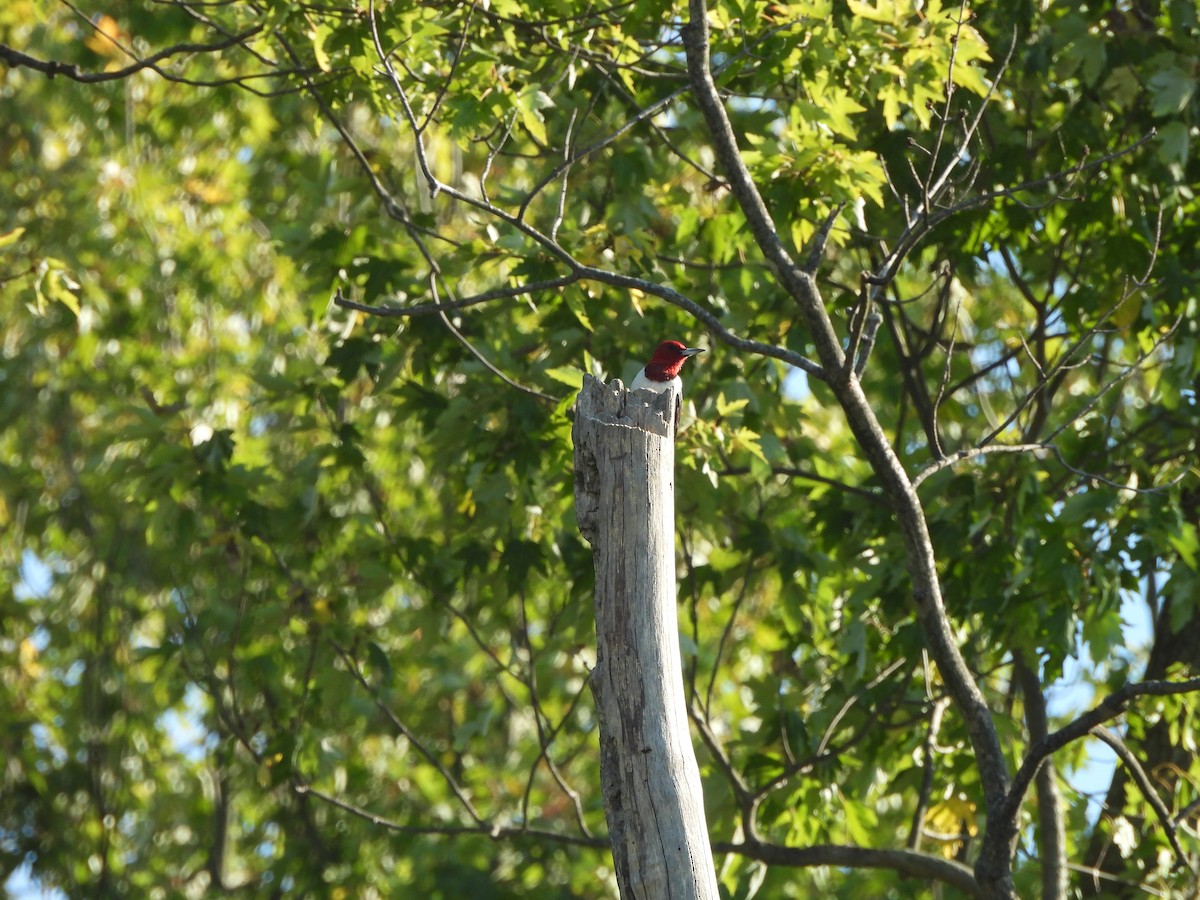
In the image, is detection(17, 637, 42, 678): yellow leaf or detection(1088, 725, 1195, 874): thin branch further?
detection(17, 637, 42, 678): yellow leaf

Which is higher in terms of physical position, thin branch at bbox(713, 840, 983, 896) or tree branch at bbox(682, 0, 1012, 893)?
tree branch at bbox(682, 0, 1012, 893)

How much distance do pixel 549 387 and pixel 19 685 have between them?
26.5ft

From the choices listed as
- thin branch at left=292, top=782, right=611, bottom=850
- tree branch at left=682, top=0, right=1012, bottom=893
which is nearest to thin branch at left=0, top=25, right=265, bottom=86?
tree branch at left=682, top=0, right=1012, bottom=893

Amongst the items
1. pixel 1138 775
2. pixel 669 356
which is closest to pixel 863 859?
pixel 1138 775

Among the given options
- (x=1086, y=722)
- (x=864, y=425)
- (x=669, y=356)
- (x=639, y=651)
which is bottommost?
(x=639, y=651)

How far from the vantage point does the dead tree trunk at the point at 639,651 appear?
3.01m

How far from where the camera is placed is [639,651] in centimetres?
313

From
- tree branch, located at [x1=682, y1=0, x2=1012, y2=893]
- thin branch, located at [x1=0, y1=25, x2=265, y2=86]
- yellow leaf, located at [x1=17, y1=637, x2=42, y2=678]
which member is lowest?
tree branch, located at [x1=682, y1=0, x2=1012, y2=893]

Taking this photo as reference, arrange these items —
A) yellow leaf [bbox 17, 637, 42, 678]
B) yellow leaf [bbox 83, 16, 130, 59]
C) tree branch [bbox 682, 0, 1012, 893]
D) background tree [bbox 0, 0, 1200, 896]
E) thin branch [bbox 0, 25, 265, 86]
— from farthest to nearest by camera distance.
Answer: yellow leaf [bbox 17, 637, 42, 678] → yellow leaf [bbox 83, 16, 130, 59] → thin branch [bbox 0, 25, 265, 86] → background tree [bbox 0, 0, 1200, 896] → tree branch [bbox 682, 0, 1012, 893]

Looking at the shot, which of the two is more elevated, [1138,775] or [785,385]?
[785,385]

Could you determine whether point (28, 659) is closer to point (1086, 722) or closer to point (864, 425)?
point (864, 425)

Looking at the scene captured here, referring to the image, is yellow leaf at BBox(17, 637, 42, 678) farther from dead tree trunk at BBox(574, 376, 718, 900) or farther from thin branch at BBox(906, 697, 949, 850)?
dead tree trunk at BBox(574, 376, 718, 900)

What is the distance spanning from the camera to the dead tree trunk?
3.01m

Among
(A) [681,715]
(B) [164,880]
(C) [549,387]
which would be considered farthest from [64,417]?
(A) [681,715]
